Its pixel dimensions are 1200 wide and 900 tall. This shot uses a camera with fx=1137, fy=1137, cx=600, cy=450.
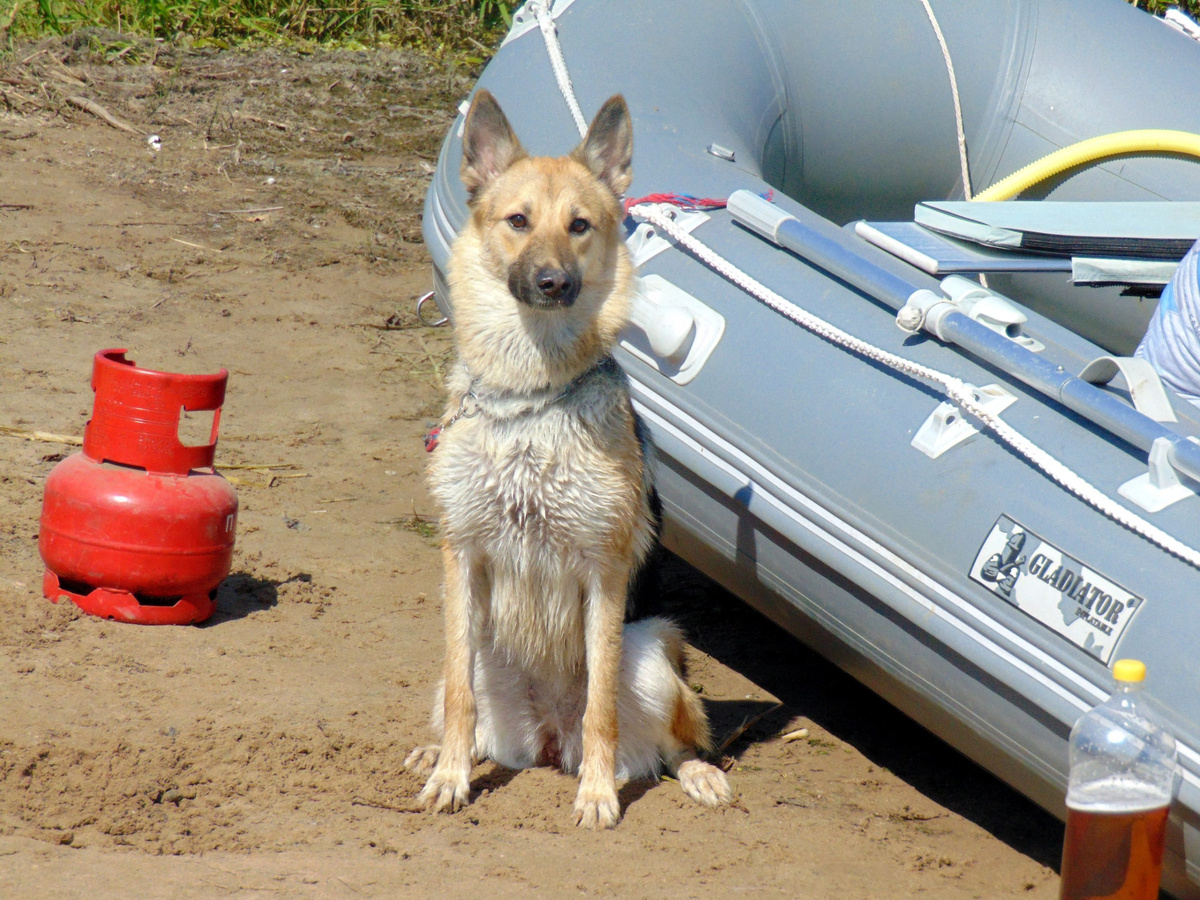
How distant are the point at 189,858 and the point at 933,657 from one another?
6.04 feet

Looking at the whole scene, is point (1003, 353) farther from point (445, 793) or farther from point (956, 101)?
point (956, 101)

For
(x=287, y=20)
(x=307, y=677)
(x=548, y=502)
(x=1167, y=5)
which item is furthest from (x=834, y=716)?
(x=287, y=20)

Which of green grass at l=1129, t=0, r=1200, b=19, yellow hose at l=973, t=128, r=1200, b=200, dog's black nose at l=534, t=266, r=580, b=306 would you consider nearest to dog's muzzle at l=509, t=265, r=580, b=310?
dog's black nose at l=534, t=266, r=580, b=306

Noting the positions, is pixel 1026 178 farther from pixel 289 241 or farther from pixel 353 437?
pixel 289 241

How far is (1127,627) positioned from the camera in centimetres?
249

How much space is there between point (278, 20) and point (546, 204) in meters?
7.18

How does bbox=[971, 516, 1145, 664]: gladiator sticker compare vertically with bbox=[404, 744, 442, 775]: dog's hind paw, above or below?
above

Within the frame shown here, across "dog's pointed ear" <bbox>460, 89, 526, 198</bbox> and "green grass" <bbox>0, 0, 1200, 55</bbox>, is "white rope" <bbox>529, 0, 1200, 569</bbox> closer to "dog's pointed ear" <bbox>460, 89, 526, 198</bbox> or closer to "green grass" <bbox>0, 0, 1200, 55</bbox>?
"dog's pointed ear" <bbox>460, 89, 526, 198</bbox>

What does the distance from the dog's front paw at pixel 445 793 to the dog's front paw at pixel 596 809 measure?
0.30 m

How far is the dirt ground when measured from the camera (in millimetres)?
2721

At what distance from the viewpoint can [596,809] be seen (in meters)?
2.94

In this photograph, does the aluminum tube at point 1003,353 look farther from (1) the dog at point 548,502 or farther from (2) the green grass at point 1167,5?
(2) the green grass at point 1167,5

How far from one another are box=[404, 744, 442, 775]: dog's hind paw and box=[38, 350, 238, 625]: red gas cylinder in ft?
3.10

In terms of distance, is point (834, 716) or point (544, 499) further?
point (834, 716)
